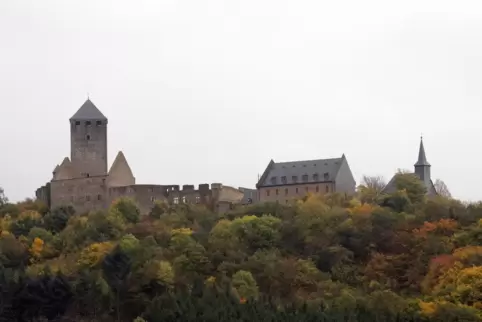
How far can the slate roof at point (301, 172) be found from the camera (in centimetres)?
8569

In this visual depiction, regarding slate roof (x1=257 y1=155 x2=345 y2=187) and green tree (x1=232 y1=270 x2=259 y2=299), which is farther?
slate roof (x1=257 y1=155 x2=345 y2=187)

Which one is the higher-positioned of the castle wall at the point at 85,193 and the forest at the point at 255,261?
the castle wall at the point at 85,193

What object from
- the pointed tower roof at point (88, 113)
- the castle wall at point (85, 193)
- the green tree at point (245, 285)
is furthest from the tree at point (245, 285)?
the pointed tower roof at point (88, 113)

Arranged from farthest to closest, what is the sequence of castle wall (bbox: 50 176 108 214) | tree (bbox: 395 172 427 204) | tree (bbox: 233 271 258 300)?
castle wall (bbox: 50 176 108 214) < tree (bbox: 395 172 427 204) < tree (bbox: 233 271 258 300)

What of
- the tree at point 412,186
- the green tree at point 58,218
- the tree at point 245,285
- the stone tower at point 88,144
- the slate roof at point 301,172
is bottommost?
the tree at point 245,285

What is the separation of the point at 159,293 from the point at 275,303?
9298mm

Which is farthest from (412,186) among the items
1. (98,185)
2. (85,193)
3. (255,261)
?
(85,193)

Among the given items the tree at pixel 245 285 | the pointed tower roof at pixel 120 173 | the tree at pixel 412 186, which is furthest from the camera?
the pointed tower roof at pixel 120 173

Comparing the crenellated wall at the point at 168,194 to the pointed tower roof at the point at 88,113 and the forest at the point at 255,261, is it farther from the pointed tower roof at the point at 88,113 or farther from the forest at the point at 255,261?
the pointed tower roof at the point at 88,113

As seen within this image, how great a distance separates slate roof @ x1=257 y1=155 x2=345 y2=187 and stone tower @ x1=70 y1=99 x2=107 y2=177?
1329 centimetres

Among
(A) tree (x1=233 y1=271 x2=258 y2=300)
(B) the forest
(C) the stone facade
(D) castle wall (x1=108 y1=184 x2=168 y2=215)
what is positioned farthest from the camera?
(C) the stone facade

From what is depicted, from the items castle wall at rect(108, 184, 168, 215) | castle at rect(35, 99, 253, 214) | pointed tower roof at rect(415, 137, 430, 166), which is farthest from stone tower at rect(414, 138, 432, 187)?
castle wall at rect(108, 184, 168, 215)

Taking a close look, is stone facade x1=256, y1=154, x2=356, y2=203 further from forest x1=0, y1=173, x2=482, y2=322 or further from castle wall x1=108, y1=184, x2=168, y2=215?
castle wall x1=108, y1=184, x2=168, y2=215

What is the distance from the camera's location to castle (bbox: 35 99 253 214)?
82.8 metres
